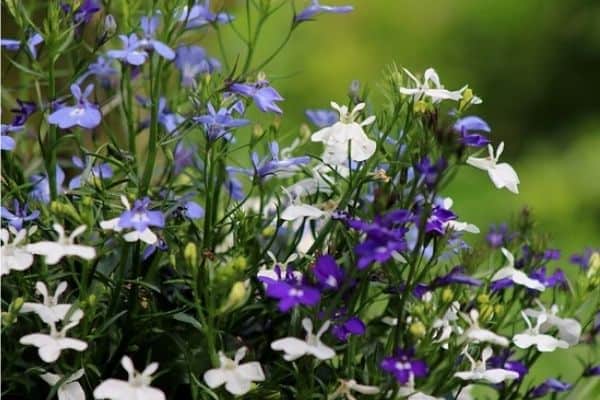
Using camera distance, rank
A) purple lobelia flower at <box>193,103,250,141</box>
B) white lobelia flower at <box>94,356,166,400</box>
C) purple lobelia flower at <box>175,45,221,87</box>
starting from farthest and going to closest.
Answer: purple lobelia flower at <box>175,45,221,87</box> < purple lobelia flower at <box>193,103,250,141</box> < white lobelia flower at <box>94,356,166,400</box>

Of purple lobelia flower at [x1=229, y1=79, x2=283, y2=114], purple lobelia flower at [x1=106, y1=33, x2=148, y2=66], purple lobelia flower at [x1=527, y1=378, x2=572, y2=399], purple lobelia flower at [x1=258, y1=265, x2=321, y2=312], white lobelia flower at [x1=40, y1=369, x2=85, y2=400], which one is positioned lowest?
purple lobelia flower at [x1=527, y1=378, x2=572, y2=399]

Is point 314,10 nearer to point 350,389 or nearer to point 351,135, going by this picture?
point 351,135

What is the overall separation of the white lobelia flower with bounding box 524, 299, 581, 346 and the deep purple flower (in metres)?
0.30

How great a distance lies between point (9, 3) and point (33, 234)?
163 millimetres

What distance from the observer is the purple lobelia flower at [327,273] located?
1.96 ft

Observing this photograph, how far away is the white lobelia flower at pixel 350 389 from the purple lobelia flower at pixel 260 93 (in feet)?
0.65

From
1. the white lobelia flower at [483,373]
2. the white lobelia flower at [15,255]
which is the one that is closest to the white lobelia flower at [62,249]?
the white lobelia flower at [15,255]

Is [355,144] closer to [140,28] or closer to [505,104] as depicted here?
[140,28]

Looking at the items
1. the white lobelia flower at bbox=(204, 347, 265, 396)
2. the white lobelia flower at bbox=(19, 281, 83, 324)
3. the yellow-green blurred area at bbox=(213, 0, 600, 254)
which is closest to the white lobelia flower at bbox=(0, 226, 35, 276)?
the white lobelia flower at bbox=(19, 281, 83, 324)

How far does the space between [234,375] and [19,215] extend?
0.21 metres

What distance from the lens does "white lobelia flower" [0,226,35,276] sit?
0.61 m

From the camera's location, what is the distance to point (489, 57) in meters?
2.75

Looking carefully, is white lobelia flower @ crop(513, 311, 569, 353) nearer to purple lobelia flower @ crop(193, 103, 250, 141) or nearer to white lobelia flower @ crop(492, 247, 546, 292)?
white lobelia flower @ crop(492, 247, 546, 292)

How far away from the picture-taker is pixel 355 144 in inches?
26.0
